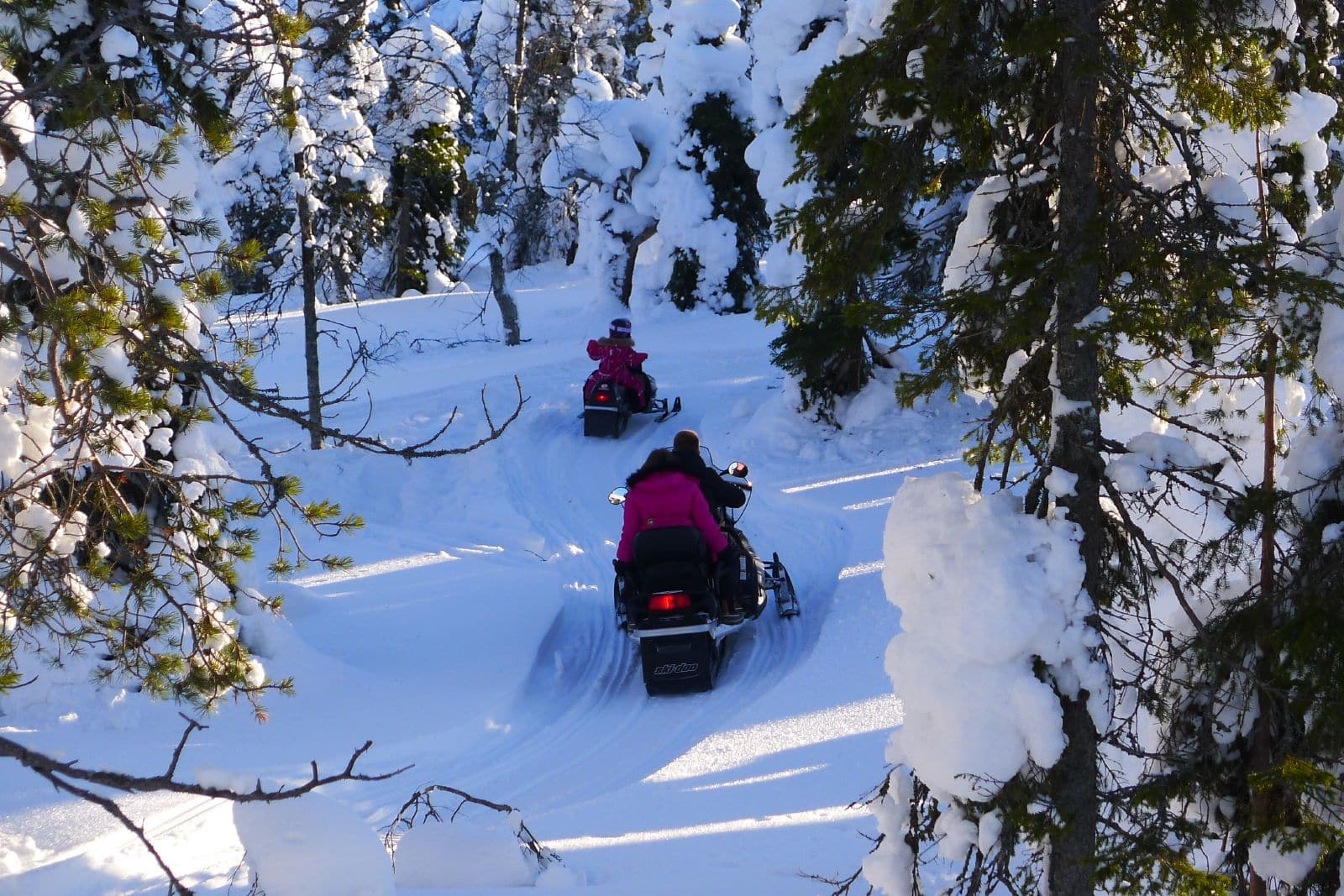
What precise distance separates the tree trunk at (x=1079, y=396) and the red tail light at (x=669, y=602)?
192 inches

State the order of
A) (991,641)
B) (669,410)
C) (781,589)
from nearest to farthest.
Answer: (991,641) < (781,589) < (669,410)

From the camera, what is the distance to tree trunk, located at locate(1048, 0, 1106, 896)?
3930 millimetres

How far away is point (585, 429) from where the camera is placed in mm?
15844

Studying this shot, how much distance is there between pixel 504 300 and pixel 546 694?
13.6 metres

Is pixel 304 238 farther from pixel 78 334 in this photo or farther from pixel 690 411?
pixel 78 334

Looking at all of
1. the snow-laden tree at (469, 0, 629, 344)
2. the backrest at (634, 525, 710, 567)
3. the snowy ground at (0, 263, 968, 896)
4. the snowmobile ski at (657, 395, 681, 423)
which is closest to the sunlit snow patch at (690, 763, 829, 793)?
the snowy ground at (0, 263, 968, 896)

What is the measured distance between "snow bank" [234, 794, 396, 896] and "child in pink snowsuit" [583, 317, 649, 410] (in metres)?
11.6

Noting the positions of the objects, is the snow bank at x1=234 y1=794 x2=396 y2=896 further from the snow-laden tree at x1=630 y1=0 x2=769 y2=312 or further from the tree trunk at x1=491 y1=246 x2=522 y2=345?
the snow-laden tree at x1=630 y1=0 x2=769 y2=312

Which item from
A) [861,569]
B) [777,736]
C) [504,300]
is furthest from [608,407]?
[777,736]

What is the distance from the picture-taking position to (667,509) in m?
9.15

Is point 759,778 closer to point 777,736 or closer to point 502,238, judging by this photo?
point 777,736

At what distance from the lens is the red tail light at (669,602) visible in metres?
8.80

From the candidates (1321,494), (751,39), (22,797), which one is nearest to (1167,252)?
(1321,494)

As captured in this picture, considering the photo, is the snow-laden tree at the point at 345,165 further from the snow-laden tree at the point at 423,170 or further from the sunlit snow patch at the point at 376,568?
the sunlit snow patch at the point at 376,568
